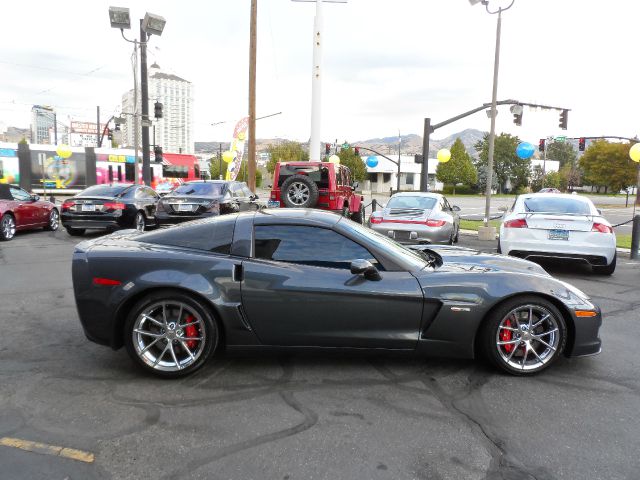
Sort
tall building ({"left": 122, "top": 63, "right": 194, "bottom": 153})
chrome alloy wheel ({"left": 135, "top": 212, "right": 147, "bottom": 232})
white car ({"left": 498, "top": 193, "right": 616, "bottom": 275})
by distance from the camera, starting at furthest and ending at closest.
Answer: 1. tall building ({"left": 122, "top": 63, "right": 194, "bottom": 153})
2. chrome alloy wheel ({"left": 135, "top": 212, "right": 147, "bottom": 232})
3. white car ({"left": 498, "top": 193, "right": 616, "bottom": 275})

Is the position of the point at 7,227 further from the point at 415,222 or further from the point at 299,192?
the point at 415,222

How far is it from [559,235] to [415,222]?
2.81m

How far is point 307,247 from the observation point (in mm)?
3920

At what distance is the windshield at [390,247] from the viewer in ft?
13.1

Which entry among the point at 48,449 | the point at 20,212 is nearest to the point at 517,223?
the point at 48,449

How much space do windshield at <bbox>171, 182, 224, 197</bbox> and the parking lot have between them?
8251 mm

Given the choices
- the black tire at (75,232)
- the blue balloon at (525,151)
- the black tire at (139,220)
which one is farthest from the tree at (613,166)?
the black tire at (75,232)

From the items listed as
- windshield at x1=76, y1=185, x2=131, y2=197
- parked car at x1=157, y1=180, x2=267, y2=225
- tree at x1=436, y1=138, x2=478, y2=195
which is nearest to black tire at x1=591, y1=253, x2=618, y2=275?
parked car at x1=157, y1=180, x2=267, y2=225

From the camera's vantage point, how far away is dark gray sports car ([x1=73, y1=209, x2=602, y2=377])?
375cm

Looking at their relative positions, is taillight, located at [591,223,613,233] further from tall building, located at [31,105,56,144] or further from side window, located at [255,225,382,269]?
tall building, located at [31,105,56,144]

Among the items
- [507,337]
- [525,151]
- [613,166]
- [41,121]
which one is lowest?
[507,337]

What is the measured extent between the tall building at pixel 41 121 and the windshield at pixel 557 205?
1647 inches

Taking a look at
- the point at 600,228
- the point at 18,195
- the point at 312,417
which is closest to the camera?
the point at 312,417

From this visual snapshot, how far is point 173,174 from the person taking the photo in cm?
3869
